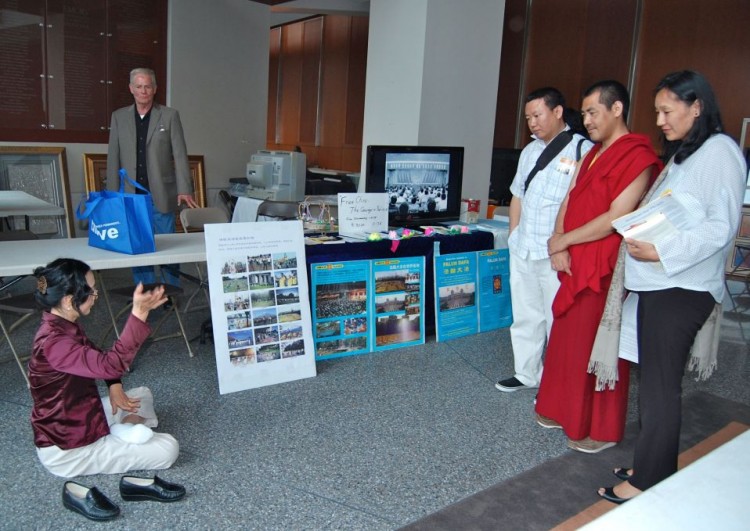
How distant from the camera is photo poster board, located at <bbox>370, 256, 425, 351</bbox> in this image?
3922 mm

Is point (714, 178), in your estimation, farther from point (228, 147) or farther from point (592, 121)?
point (228, 147)

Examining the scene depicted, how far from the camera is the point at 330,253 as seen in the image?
3693 millimetres

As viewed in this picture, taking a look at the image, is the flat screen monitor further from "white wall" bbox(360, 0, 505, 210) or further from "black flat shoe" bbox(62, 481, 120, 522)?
"black flat shoe" bbox(62, 481, 120, 522)

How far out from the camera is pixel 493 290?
4527 millimetres

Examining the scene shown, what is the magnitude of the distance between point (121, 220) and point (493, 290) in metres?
2.57

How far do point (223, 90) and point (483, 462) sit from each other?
569cm

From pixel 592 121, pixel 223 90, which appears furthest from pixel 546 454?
pixel 223 90

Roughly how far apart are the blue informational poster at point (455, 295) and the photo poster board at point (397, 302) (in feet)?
0.50

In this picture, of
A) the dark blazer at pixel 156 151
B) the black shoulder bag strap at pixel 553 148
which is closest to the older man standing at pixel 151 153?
the dark blazer at pixel 156 151

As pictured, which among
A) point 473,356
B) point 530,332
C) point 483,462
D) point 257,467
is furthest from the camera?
point 473,356

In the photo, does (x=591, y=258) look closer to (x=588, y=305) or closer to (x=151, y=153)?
(x=588, y=305)

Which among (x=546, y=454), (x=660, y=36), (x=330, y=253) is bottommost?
(x=546, y=454)

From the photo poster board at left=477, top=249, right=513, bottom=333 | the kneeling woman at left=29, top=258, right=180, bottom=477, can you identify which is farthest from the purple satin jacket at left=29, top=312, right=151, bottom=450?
the photo poster board at left=477, top=249, right=513, bottom=333

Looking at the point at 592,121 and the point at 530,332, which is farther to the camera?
the point at 530,332
